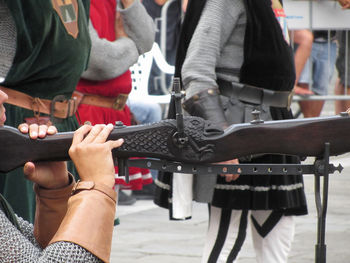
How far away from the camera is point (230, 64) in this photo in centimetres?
401

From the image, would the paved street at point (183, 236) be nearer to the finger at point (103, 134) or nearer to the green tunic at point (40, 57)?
the green tunic at point (40, 57)

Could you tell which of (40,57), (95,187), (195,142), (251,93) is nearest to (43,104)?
(40,57)

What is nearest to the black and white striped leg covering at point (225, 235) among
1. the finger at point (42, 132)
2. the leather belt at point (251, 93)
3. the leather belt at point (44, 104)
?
the leather belt at point (251, 93)

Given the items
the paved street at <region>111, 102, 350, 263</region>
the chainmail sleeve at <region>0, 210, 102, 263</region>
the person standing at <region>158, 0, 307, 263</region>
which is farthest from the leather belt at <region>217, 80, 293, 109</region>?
the chainmail sleeve at <region>0, 210, 102, 263</region>

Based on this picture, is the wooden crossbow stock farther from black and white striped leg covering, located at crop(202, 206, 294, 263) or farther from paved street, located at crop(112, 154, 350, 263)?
paved street, located at crop(112, 154, 350, 263)

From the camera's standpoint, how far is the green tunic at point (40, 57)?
351 centimetres

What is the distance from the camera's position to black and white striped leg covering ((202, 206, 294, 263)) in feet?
13.0

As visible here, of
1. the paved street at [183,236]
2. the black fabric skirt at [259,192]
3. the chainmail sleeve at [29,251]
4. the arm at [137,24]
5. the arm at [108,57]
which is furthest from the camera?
the paved street at [183,236]

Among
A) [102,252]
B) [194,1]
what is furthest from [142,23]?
[102,252]

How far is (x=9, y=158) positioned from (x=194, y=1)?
1.84 meters

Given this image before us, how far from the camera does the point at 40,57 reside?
3.59 meters

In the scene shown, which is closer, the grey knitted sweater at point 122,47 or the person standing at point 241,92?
the person standing at point 241,92

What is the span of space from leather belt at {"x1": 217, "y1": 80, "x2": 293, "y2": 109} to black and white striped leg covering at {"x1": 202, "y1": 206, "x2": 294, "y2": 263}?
51 centimetres

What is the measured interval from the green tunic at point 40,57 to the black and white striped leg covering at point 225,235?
2.82 ft
